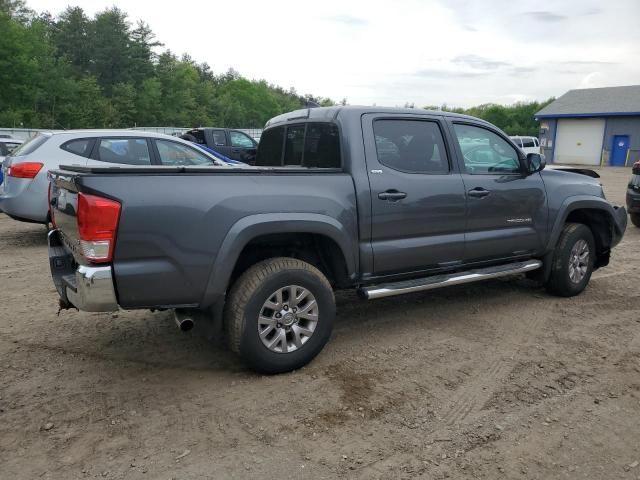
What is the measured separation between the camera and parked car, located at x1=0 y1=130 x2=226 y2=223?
743 centimetres

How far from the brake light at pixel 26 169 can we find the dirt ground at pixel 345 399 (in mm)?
2745

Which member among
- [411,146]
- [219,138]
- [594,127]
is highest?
[594,127]

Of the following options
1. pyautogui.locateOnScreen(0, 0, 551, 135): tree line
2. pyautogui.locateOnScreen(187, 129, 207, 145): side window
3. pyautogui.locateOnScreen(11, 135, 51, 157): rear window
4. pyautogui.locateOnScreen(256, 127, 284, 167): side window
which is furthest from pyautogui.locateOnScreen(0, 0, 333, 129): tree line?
pyautogui.locateOnScreen(256, 127, 284, 167): side window

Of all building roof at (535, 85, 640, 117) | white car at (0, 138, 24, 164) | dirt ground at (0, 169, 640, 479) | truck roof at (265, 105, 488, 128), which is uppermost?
building roof at (535, 85, 640, 117)

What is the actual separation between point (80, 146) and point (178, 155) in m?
1.39

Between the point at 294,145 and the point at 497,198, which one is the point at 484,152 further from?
the point at 294,145

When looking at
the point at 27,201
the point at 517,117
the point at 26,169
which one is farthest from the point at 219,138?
the point at 517,117

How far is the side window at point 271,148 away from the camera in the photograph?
5.18 metres

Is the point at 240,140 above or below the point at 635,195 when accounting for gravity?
above

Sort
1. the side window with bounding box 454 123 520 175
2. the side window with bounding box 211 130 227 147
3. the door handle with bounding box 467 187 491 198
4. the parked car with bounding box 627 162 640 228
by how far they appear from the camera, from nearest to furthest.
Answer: the door handle with bounding box 467 187 491 198 < the side window with bounding box 454 123 520 175 < the parked car with bounding box 627 162 640 228 < the side window with bounding box 211 130 227 147

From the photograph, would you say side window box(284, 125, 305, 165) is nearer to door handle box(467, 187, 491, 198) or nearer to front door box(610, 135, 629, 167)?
door handle box(467, 187, 491, 198)

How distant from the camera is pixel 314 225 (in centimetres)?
387

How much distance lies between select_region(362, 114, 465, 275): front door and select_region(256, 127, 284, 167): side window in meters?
1.11

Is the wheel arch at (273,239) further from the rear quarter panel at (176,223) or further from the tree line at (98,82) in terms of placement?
the tree line at (98,82)
